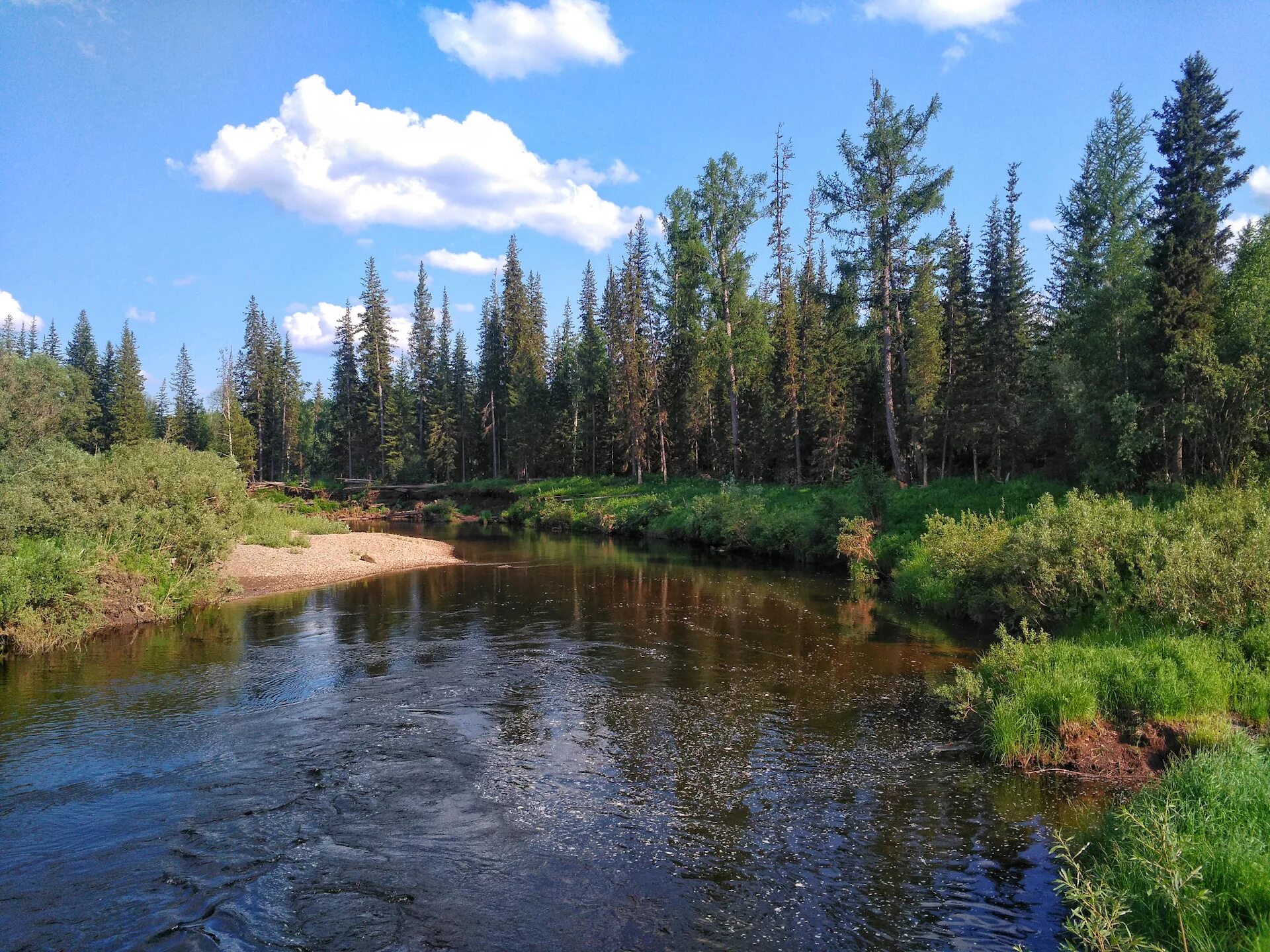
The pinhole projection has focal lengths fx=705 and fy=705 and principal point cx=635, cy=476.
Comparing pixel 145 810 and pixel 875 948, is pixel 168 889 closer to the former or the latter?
pixel 145 810

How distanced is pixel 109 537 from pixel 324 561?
1085 centimetres

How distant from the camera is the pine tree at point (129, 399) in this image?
7225 centimetres

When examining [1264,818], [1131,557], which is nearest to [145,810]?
Result: [1264,818]

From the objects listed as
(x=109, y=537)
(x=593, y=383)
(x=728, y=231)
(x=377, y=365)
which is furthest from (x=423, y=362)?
(x=109, y=537)

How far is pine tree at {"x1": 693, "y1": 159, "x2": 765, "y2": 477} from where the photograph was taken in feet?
141

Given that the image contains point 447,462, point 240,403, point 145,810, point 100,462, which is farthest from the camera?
point 240,403

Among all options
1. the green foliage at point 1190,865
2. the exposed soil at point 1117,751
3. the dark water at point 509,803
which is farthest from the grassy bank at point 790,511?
the green foliage at point 1190,865

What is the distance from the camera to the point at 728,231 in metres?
43.1

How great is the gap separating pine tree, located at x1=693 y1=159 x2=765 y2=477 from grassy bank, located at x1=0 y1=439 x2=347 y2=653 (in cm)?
2938

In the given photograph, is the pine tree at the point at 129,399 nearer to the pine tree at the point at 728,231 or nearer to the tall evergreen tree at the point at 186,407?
the tall evergreen tree at the point at 186,407

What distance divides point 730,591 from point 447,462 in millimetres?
54219

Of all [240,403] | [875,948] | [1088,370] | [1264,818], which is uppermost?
[240,403]

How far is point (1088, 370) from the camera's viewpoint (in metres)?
24.7

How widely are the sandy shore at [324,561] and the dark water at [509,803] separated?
7903 mm
